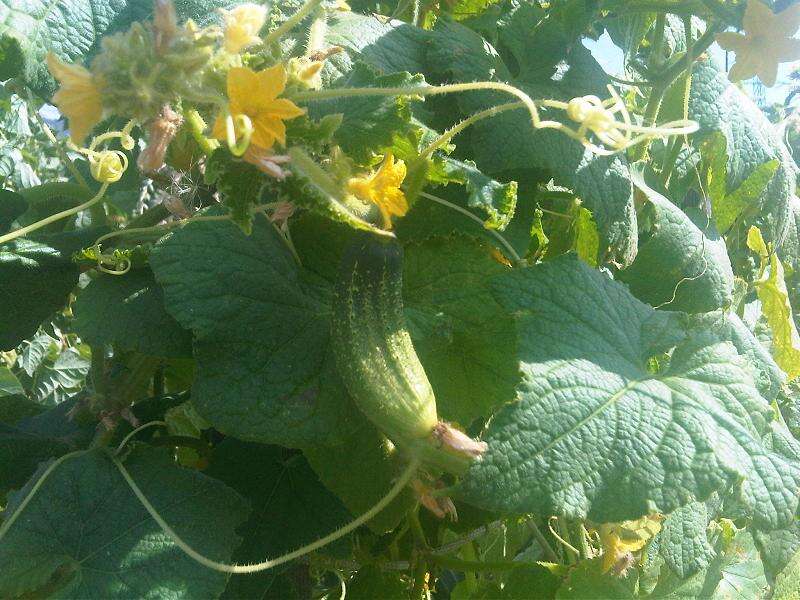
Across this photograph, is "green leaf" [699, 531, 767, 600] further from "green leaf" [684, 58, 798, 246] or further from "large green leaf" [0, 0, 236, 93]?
"large green leaf" [0, 0, 236, 93]

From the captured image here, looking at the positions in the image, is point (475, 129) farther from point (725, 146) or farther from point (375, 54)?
point (725, 146)

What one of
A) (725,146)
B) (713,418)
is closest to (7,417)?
(713,418)

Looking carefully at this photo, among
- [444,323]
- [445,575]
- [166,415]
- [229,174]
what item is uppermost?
[229,174]

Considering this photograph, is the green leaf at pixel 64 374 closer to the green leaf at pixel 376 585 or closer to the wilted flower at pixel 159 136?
the green leaf at pixel 376 585

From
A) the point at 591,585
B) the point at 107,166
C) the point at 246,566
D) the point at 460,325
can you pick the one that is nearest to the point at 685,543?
the point at 591,585

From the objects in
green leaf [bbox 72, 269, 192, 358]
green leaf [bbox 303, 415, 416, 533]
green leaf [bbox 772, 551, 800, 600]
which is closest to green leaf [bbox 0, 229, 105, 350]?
green leaf [bbox 72, 269, 192, 358]
